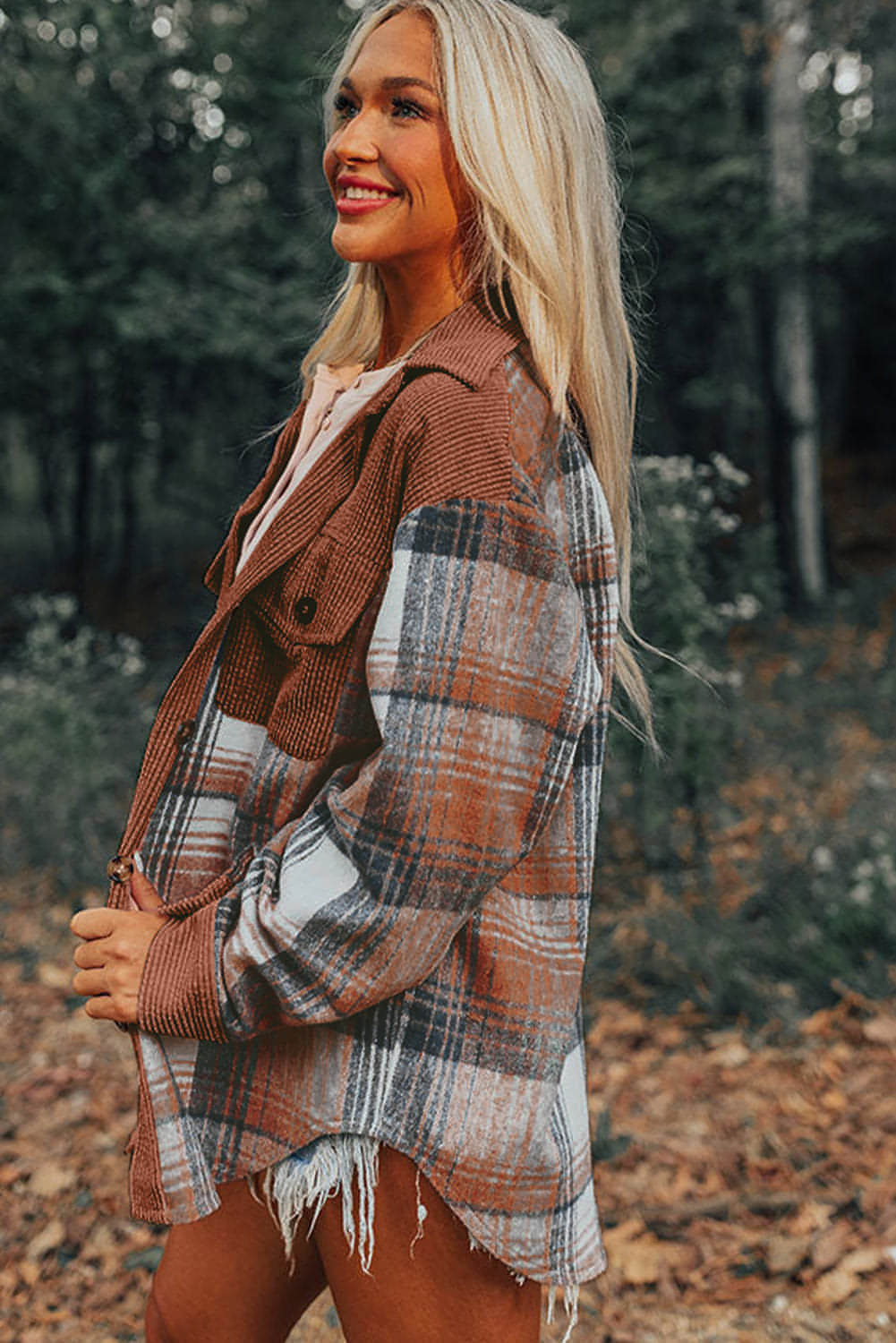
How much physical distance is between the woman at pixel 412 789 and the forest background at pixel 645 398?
289cm

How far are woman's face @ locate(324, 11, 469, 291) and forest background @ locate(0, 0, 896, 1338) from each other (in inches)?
119

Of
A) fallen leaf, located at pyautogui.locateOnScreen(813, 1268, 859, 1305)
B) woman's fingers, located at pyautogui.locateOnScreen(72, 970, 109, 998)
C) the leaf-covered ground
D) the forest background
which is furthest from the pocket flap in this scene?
the forest background

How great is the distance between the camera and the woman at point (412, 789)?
1.16 metres

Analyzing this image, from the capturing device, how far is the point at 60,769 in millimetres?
6145

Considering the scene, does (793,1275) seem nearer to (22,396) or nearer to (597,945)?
(597,945)

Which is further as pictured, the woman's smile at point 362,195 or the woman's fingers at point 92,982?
the woman's smile at point 362,195

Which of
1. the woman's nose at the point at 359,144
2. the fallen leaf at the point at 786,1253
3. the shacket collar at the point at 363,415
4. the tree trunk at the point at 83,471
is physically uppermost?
the tree trunk at the point at 83,471

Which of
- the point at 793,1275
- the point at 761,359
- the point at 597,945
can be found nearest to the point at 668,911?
the point at 597,945

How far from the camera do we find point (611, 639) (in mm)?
1359

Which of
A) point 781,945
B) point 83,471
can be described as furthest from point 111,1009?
point 83,471

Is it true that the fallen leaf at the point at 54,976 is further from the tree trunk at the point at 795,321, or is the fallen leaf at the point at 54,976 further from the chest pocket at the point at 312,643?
the tree trunk at the point at 795,321

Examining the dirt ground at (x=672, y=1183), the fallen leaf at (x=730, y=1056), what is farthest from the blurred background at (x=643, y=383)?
the dirt ground at (x=672, y=1183)

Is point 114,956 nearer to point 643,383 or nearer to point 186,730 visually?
point 186,730

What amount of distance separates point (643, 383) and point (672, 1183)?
4.47m
